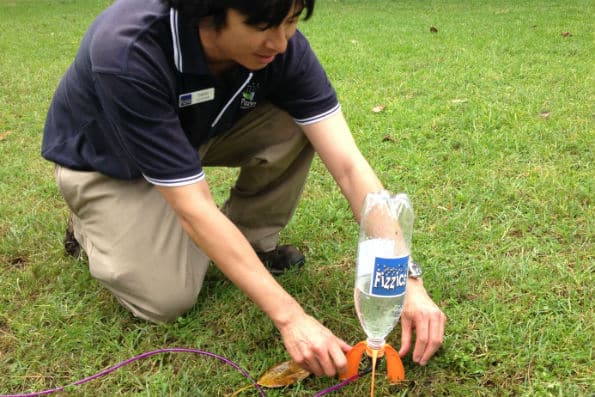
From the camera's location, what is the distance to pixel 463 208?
8.72 ft

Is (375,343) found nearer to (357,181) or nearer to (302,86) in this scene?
(357,181)

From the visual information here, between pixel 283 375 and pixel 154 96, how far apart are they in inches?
33.1

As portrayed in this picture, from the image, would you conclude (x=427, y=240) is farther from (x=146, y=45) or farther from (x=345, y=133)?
(x=146, y=45)

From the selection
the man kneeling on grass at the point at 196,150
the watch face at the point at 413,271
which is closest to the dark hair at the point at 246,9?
the man kneeling on grass at the point at 196,150

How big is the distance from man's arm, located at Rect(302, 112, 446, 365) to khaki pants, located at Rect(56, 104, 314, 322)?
197 millimetres

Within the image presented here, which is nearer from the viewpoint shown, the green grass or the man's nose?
the man's nose

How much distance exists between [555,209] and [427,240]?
1.94ft

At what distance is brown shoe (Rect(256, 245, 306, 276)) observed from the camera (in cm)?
232

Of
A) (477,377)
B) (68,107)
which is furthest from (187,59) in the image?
(477,377)

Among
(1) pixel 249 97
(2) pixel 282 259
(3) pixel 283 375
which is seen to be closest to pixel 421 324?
(3) pixel 283 375

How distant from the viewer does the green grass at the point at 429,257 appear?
1775 mm

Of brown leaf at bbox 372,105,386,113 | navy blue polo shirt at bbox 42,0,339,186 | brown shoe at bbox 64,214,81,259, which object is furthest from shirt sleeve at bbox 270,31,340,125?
brown leaf at bbox 372,105,386,113

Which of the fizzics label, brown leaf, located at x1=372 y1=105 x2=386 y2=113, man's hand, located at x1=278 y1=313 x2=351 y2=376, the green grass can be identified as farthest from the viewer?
brown leaf, located at x1=372 y1=105 x2=386 y2=113

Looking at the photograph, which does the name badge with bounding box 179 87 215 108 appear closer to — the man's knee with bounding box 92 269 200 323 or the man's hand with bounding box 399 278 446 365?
the man's knee with bounding box 92 269 200 323
